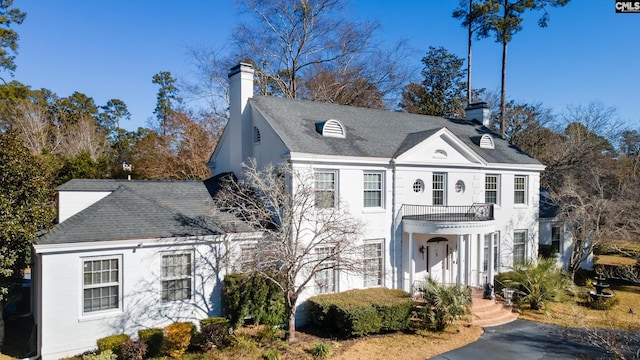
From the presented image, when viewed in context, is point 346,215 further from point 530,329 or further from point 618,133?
point 618,133

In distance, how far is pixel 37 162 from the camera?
12.8 m

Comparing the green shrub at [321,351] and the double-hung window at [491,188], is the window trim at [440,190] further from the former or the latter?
the green shrub at [321,351]

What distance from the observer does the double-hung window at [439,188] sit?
62.9 feet

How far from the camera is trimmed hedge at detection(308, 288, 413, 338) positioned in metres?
14.0

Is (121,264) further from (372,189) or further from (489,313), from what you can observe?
(489,313)

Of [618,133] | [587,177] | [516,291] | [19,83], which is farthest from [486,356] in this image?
[19,83]

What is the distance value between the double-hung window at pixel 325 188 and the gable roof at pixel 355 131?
3.08 ft

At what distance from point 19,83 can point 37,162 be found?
92.9 ft

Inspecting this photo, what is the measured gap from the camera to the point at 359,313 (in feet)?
46.0

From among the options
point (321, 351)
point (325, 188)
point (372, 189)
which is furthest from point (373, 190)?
point (321, 351)

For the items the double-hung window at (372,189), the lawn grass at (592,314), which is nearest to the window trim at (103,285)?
the double-hung window at (372,189)

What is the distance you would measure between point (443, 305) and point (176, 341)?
9531 mm

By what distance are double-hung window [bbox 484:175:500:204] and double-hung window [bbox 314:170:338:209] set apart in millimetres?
9738

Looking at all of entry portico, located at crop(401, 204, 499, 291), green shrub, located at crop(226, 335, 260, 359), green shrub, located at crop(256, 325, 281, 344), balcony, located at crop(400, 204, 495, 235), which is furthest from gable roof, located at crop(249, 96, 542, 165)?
green shrub, located at crop(226, 335, 260, 359)
